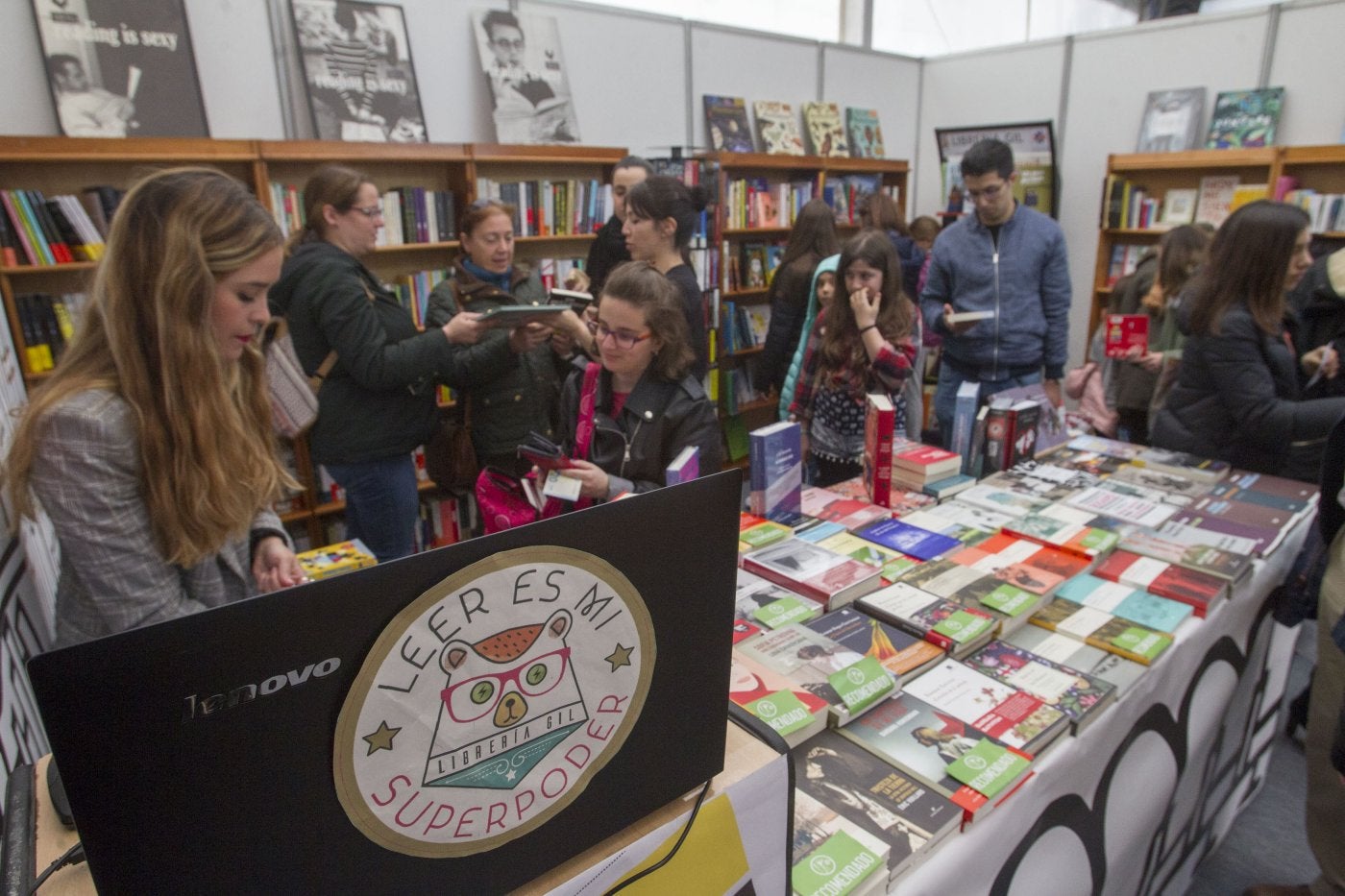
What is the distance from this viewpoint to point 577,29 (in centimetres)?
420

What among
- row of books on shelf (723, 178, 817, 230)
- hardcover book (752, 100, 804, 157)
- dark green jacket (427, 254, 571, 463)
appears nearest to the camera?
dark green jacket (427, 254, 571, 463)

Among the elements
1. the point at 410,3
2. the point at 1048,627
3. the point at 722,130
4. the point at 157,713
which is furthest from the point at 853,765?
the point at 722,130

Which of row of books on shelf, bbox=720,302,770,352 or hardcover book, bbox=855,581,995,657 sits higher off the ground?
row of books on shelf, bbox=720,302,770,352

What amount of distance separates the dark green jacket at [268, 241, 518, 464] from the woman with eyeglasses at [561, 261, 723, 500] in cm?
76

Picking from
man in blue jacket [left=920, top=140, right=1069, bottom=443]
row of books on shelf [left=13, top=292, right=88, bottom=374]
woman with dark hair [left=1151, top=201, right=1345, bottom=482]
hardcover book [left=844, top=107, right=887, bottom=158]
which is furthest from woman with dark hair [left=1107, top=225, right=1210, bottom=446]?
row of books on shelf [left=13, top=292, right=88, bottom=374]

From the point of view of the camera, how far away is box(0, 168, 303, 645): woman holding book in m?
1.07

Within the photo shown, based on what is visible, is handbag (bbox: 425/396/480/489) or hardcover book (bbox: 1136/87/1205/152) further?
hardcover book (bbox: 1136/87/1205/152)

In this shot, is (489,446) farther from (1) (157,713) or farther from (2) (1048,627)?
(1) (157,713)

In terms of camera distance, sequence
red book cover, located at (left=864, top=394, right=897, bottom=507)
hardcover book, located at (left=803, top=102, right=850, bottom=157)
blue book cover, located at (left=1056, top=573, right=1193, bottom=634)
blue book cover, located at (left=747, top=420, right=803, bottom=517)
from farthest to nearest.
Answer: hardcover book, located at (left=803, top=102, right=850, bottom=157) < red book cover, located at (left=864, top=394, right=897, bottom=507) < blue book cover, located at (left=747, top=420, right=803, bottom=517) < blue book cover, located at (left=1056, top=573, right=1193, bottom=634)

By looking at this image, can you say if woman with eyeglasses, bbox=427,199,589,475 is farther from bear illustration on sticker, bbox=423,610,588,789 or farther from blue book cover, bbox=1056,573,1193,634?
bear illustration on sticker, bbox=423,610,588,789

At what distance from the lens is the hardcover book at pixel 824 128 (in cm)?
543

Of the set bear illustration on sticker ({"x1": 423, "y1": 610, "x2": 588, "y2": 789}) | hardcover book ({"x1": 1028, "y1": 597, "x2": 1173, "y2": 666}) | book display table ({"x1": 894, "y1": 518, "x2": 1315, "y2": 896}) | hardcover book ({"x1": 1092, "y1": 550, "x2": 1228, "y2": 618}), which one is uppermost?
bear illustration on sticker ({"x1": 423, "y1": 610, "x2": 588, "y2": 789})

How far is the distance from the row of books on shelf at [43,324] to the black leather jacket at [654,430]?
222cm

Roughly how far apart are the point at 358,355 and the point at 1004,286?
2.46 metres
